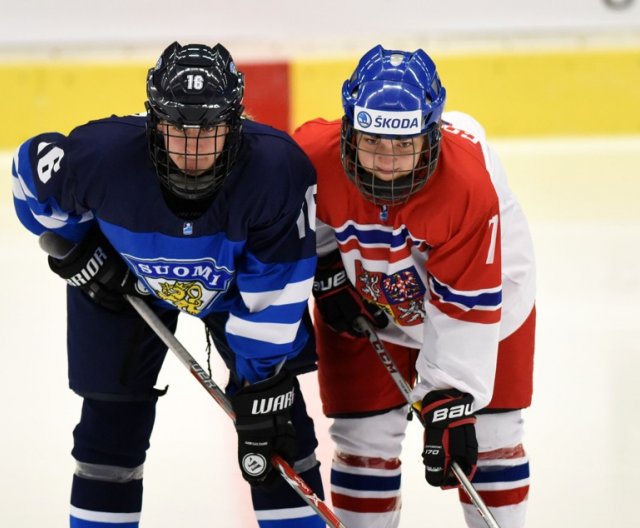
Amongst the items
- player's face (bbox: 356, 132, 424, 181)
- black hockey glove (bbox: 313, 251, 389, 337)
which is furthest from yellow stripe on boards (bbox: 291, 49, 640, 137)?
player's face (bbox: 356, 132, 424, 181)

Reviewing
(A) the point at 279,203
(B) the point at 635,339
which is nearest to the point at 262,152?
(A) the point at 279,203

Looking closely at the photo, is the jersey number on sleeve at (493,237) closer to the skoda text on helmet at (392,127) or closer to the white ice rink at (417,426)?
the skoda text on helmet at (392,127)

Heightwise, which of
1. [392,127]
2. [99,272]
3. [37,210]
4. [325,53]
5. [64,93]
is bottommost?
[99,272]

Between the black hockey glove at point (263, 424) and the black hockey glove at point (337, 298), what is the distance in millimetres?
215

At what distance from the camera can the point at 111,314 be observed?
2.52m

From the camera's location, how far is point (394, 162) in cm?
221

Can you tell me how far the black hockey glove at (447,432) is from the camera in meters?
2.41

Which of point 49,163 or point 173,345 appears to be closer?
point 49,163

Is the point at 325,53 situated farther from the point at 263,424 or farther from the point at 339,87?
the point at 263,424

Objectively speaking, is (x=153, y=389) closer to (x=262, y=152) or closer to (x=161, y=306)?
(x=161, y=306)

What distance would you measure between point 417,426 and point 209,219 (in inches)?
58.3

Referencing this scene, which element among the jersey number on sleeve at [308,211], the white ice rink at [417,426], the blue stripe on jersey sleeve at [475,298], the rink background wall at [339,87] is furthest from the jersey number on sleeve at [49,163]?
the rink background wall at [339,87]

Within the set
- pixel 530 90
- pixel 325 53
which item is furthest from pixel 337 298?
pixel 530 90

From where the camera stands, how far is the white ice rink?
303 cm
